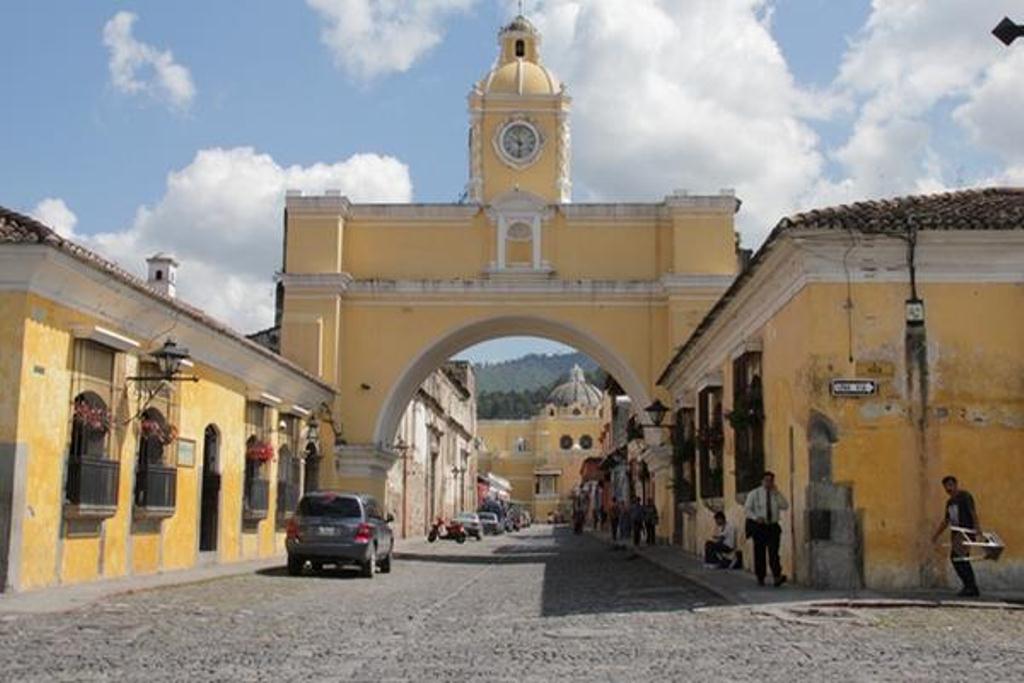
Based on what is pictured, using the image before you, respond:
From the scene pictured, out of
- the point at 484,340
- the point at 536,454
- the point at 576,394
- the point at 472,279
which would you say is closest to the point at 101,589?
the point at 472,279

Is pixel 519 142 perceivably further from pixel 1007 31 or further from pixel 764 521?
pixel 1007 31

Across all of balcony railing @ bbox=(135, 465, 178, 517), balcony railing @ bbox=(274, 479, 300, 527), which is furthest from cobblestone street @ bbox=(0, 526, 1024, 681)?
balcony railing @ bbox=(274, 479, 300, 527)

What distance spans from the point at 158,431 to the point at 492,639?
10.1 m

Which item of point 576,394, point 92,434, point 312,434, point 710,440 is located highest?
point 576,394

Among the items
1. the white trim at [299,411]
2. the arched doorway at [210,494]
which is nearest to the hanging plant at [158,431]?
the arched doorway at [210,494]

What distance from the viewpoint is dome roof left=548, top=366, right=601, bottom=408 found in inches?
4798

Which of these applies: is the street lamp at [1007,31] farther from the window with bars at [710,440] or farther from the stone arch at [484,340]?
the stone arch at [484,340]

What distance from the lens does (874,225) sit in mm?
15125

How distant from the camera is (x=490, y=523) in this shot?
5722 cm

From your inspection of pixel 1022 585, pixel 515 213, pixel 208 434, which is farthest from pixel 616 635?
pixel 515 213

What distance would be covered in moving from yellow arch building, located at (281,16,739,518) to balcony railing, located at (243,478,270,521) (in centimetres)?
698

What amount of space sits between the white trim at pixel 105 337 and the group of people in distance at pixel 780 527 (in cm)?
852

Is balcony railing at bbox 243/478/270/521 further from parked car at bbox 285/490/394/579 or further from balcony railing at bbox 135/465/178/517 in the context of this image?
balcony railing at bbox 135/465/178/517

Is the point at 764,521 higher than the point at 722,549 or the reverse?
higher
